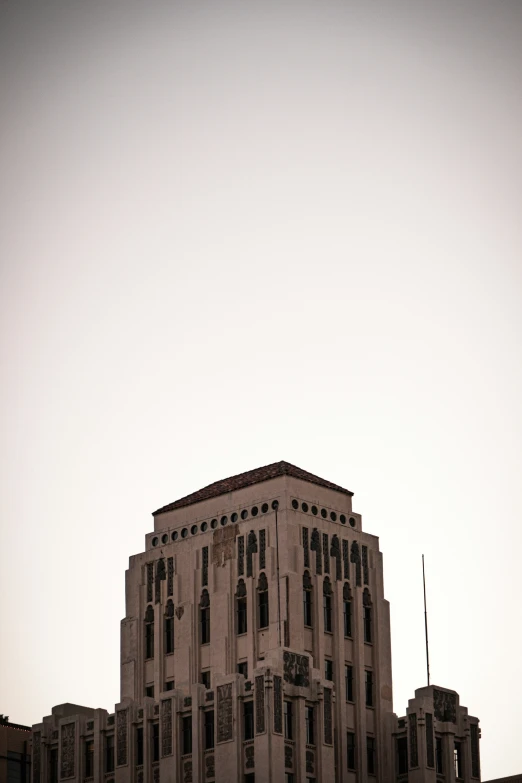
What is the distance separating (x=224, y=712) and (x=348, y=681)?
→ 1106 cm

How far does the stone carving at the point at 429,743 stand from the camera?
128000 millimetres

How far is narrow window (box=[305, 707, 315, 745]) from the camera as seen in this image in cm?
12338

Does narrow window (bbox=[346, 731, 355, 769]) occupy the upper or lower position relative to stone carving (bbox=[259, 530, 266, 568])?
lower

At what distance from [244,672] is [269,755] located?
8.64 m

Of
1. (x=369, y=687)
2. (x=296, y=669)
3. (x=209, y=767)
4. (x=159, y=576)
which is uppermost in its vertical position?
(x=159, y=576)

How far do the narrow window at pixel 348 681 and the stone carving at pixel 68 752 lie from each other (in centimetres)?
1744

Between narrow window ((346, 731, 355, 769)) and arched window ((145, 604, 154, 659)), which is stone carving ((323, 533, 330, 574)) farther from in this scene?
arched window ((145, 604, 154, 659))

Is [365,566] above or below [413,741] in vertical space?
above

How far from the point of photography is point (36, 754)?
433ft

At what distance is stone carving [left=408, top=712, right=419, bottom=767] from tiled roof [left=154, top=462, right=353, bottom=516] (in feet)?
51.0

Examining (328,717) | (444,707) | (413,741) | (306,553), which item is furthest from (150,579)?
(444,707)

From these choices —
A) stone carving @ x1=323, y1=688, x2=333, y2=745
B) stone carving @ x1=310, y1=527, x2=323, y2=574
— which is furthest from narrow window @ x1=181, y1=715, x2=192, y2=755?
stone carving @ x1=310, y1=527, x2=323, y2=574

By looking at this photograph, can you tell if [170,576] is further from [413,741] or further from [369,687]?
[413,741]

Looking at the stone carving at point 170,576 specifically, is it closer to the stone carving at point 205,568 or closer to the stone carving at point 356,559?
the stone carving at point 205,568
